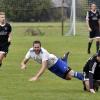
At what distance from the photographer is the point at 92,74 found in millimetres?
12117

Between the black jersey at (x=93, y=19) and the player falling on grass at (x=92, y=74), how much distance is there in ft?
38.3

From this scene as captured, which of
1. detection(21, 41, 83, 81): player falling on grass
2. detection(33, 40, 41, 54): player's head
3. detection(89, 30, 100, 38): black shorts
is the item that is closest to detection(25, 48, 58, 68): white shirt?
detection(21, 41, 83, 81): player falling on grass

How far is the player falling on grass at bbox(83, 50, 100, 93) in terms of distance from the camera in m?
12.0

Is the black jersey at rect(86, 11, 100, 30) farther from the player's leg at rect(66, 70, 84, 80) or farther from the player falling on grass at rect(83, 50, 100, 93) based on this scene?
the player falling on grass at rect(83, 50, 100, 93)

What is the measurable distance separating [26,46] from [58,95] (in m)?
15.2

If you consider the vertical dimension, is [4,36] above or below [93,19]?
above

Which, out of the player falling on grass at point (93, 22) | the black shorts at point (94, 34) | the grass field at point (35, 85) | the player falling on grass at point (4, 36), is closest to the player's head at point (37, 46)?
the grass field at point (35, 85)

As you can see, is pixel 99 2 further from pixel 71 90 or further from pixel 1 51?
pixel 71 90

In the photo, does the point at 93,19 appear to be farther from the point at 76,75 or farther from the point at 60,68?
the point at 76,75

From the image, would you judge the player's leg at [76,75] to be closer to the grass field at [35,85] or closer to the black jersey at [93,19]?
the grass field at [35,85]

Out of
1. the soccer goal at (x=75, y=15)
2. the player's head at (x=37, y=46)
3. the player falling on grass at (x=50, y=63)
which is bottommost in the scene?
the soccer goal at (x=75, y=15)

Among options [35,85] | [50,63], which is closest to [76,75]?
[50,63]

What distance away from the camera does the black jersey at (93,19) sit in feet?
78.7

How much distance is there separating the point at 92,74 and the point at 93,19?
40.3 ft
